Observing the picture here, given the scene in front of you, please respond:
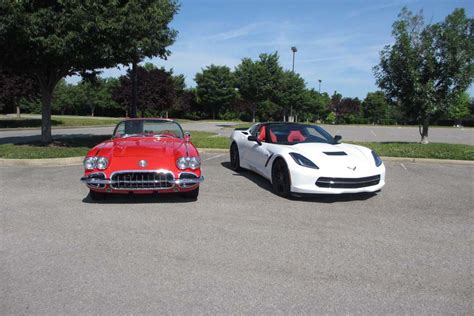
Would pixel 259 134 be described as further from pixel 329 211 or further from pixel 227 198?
pixel 329 211

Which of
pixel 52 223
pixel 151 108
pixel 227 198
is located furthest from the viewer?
pixel 151 108

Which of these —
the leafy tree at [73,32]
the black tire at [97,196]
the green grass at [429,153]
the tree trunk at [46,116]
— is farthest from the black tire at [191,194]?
the tree trunk at [46,116]

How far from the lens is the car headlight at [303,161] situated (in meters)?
5.96

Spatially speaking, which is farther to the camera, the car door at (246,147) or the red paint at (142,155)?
the car door at (246,147)

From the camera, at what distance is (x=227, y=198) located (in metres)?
6.32

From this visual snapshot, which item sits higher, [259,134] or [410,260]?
[259,134]

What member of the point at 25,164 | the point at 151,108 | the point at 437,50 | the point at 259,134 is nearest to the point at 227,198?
the point at 259,134

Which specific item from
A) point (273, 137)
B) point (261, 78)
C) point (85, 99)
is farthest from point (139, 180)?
point (85, 99)

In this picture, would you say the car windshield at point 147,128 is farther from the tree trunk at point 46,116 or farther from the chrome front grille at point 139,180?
the tree trunk at point 46,116

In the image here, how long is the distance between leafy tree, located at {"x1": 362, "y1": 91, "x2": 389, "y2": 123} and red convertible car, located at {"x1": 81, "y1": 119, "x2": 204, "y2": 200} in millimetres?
73230

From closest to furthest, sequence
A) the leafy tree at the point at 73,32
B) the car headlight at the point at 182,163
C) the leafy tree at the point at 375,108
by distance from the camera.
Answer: the car headlight at the point at 182,163
the leafy tree at the point at 73,32
the leafy tree at the point at 375,108

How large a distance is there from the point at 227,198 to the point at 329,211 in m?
1.73

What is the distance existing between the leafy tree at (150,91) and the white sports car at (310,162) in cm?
3774

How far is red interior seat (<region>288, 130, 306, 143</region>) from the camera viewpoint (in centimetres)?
741
